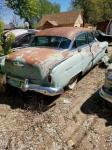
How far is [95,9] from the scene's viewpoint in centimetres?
4728

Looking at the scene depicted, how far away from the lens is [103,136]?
17.1 ft

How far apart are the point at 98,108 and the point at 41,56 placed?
5.96 feet

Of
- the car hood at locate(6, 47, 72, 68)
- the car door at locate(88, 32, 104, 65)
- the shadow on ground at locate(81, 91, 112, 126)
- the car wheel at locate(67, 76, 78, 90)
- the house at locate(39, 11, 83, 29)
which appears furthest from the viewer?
the house at locate(39, 11, 83, 29)

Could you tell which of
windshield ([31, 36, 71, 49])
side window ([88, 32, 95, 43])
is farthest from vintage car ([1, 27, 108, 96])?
side window ([88, 32, 95, 43])

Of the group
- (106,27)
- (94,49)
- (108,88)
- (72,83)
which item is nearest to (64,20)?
(106,27)

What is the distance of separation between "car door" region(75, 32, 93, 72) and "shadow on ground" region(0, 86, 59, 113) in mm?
1458

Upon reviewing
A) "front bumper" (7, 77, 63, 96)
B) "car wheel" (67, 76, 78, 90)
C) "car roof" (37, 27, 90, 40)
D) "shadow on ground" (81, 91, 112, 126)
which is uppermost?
"car roof" (37, 27, 90, 40)

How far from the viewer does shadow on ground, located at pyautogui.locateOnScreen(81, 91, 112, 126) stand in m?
5.94

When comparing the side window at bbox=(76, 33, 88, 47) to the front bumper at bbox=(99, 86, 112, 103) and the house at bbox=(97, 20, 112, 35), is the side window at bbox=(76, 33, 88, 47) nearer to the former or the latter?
the front bumper at bbox=(99, 86, 112, 103)

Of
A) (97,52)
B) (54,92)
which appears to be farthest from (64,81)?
(97,52)

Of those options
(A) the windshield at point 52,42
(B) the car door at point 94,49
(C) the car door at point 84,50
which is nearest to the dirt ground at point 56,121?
(C) the car door at point 84,50

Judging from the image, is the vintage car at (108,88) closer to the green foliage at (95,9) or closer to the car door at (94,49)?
the car door at (94,49)

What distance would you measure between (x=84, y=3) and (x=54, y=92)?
147 feet

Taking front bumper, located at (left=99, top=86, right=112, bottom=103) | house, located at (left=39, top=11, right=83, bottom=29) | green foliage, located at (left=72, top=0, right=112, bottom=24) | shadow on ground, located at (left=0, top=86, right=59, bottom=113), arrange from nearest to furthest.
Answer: front bumper, located at (left=99, top=86, right=112, bottom=103) < shadow on ground, located at (left=0, top=86, right=59, bottom=113) < green foliage, located at (left=72, top=0, right=112, bottom=24) < house, located at (left=39, top=11, right=83, bottom=29)
